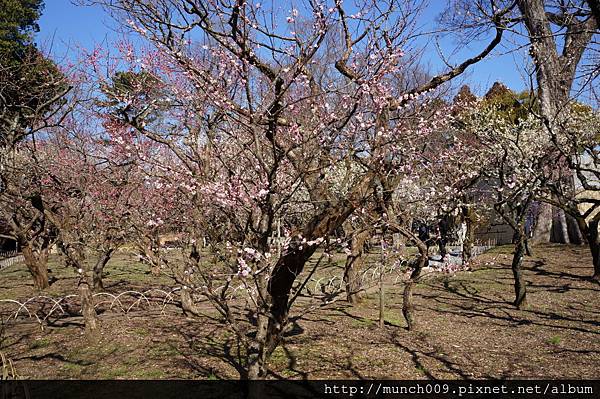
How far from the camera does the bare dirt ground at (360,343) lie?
5.84 metres

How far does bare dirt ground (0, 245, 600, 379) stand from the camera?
5840 mm

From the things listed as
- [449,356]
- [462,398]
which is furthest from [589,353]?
[462,398]

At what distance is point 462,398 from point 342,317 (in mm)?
3924

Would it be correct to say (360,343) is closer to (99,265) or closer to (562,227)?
(99,265)

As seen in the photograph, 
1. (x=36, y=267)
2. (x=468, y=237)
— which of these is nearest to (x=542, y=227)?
(x=468, y=237)

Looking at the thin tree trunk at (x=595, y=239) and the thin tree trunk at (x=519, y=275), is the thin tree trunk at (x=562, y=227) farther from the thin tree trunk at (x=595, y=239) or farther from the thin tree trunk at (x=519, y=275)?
the thin tree trunk at (x=519, y=275)

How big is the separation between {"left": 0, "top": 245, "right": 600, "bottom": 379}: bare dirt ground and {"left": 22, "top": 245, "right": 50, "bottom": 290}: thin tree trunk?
3.43m

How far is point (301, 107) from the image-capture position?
569 centimetres

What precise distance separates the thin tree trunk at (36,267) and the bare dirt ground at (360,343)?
343 centimetres

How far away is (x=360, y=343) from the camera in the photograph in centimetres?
696

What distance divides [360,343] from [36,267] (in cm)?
1005

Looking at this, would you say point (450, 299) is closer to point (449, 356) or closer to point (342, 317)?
point (342, 317)

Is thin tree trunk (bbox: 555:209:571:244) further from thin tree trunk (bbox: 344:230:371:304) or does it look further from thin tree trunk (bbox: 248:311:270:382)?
thin tree trunk (bbox: 248:311:270:382)

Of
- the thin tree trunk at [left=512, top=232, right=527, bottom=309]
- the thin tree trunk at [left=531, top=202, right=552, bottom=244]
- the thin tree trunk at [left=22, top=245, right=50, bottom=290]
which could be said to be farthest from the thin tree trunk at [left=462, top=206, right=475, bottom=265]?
the thin tree trunk at [left=22, top=245, right=50, bottom=290]
